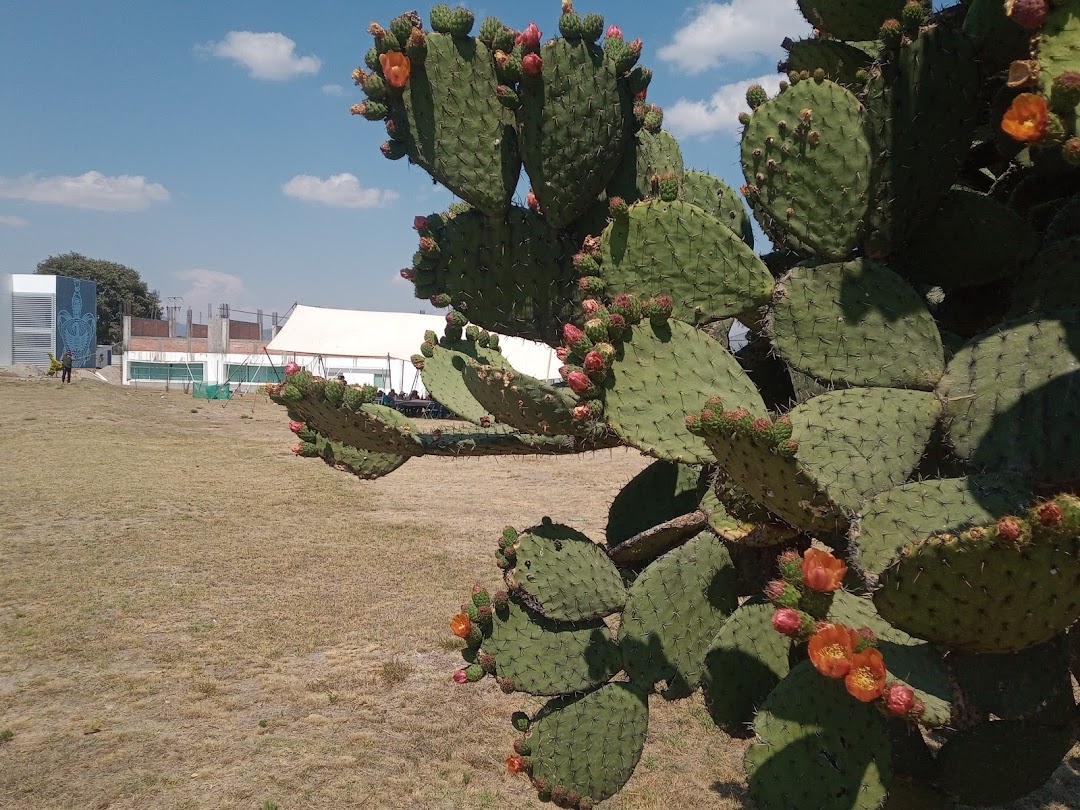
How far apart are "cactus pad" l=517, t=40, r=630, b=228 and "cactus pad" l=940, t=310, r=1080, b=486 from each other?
1.17 m

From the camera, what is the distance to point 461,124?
93.9 inches

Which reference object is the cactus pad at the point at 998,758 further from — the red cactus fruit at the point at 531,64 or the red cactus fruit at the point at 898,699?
the red cactus fruit at the point at 531,64

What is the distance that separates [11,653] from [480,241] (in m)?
5.20

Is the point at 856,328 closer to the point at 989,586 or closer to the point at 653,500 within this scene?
the point at 989,586

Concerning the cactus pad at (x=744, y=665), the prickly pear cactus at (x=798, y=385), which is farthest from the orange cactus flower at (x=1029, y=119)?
the cactus pad at (x=744, y=665)

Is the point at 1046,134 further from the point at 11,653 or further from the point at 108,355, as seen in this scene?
the point at 108,355

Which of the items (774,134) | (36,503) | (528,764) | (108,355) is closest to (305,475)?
(36,503)

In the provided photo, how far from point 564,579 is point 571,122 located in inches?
57.6

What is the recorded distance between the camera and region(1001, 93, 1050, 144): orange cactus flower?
1.25 meters

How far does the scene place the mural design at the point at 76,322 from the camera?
1565 inches

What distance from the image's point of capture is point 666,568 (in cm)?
250

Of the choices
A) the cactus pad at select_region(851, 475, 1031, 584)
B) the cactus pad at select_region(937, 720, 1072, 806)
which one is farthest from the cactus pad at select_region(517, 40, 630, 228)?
the cactus pad at select_region(937, 720, 1072, 806)

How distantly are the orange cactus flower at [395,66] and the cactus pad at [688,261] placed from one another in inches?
29.6

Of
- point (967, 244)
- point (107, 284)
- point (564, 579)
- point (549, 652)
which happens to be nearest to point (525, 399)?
point (564, 579)
